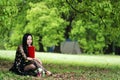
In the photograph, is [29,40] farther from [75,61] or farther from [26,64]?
[75,61]

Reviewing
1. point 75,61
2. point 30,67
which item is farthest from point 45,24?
point 30,67

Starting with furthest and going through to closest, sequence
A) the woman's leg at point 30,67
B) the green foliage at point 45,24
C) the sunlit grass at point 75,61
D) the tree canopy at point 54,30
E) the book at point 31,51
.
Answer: the green foliage at point 45,24 < the tree canopy at point 54,30 < the sunlit grass at point 75,61 < the book at point 31,51 < the woman's leg at point 30,67

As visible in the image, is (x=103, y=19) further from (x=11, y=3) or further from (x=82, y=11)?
(x=11, y=3)

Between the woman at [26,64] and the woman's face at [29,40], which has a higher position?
the woman's face at [29,40]

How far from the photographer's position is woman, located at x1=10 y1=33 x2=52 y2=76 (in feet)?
46.9

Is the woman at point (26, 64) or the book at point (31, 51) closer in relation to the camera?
the woman at point (26, 64)

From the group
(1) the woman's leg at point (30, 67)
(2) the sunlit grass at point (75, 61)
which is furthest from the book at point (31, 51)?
Result: (2) the sunlit grass at point (75, 61)

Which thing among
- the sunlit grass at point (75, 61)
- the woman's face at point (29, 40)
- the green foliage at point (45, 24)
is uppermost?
the woman's face at point (29, 40)

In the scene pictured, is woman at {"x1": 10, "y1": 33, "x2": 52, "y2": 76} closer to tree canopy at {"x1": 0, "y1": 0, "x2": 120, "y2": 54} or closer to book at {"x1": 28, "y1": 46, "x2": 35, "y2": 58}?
book at {"x1": 28, "y1": 46, "x2": 35, "y2": 58}

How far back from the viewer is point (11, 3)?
2006 cm

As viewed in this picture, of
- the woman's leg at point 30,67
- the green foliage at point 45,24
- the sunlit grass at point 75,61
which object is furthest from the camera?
the green foliage at point 45,24

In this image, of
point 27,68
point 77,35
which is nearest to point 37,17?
point 77,35

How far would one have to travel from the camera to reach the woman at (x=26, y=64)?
1430cm

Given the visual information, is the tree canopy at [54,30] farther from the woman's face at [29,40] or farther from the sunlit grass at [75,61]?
the woman's face at [29,40]
